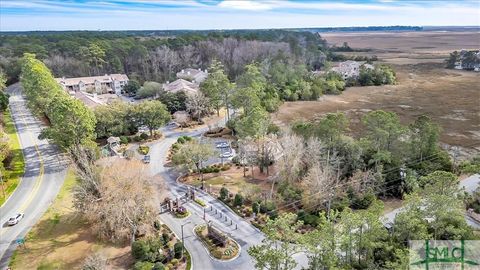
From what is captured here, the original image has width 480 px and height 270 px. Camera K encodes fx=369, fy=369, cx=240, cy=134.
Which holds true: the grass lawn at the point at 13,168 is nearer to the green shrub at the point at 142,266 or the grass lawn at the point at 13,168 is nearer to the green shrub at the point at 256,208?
the green shrub at the point at 142,266

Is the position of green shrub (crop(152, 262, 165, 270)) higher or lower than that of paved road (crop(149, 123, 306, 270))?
higher

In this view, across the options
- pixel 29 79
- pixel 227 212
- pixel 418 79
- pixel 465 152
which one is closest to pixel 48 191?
pixel 227 212

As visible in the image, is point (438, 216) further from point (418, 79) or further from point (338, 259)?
point (418, 79)

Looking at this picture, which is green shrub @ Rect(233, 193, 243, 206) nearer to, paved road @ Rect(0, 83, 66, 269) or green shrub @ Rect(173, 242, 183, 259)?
green shrub @ Rect(173, 242, 183, 259)

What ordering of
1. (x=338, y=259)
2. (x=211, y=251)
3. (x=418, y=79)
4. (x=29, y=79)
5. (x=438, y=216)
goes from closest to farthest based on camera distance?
(x=338, y=259) → (x=438, y=216) → (x=211, y=251) → (x=29, y=79) → (x=418, y=79)

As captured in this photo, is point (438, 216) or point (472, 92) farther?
point (472, 92)

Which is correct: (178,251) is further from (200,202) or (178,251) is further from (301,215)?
(301,215)

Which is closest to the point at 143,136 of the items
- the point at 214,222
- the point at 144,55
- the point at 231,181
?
the point at 231,181

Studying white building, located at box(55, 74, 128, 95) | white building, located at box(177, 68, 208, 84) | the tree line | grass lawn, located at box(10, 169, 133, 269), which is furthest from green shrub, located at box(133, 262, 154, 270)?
the tree line
